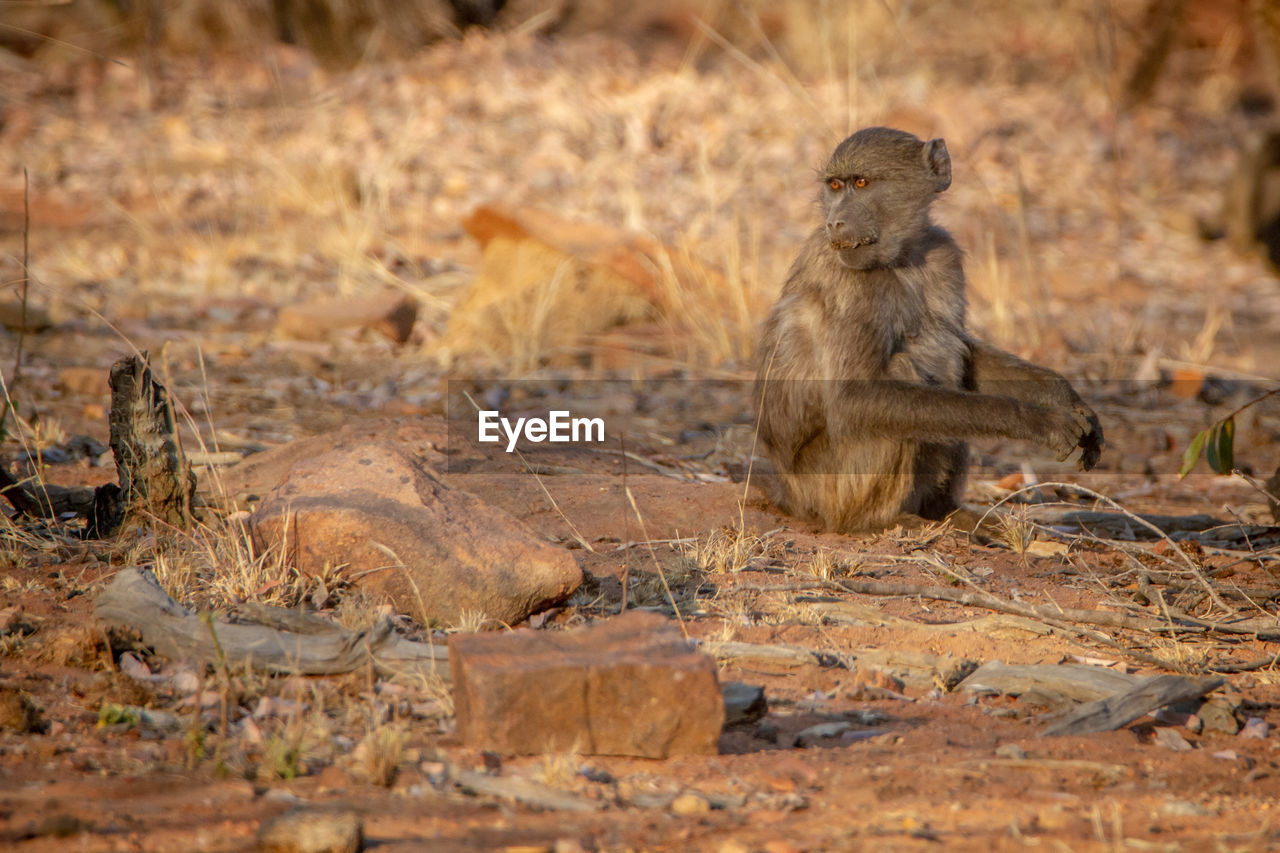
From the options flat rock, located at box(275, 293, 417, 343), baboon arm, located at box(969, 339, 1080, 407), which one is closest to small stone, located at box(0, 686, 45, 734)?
baboon arm, located at box(969, 339, 1080, 407)

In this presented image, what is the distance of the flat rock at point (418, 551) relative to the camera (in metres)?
3.40

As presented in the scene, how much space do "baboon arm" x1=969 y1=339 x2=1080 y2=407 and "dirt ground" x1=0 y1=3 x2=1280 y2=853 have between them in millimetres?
475

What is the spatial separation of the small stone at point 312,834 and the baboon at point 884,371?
8.88ft

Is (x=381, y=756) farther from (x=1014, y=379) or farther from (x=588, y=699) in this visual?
(x=1014, y=379)

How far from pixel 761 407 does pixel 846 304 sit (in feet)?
1.78

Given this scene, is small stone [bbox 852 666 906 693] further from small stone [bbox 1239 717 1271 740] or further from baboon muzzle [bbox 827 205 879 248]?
baboon muzzle [bbox 827 205 879 248]

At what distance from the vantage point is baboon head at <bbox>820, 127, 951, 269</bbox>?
174 inches

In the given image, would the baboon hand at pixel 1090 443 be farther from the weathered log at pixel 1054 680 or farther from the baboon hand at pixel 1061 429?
the weathered log at pixel 1054 680

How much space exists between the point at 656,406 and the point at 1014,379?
255 centimetres

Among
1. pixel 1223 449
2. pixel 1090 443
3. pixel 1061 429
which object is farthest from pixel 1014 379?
pixel 1223 449

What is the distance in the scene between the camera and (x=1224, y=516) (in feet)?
18.1

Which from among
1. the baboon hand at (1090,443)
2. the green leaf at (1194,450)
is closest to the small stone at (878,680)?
the green leaf at (1194,450)

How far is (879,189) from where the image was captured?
4.49 meters

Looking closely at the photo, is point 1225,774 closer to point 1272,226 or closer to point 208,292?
point 208,292
